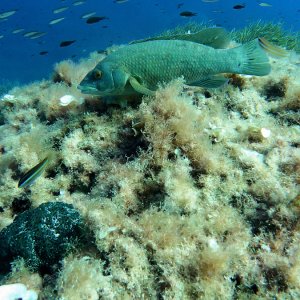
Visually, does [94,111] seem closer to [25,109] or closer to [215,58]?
[215,58]

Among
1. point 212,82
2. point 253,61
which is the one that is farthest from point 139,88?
point 253,61

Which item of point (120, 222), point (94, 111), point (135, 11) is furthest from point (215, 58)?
point (135, 11)

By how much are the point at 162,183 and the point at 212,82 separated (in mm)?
1644

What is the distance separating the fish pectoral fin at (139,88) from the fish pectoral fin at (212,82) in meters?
0.74

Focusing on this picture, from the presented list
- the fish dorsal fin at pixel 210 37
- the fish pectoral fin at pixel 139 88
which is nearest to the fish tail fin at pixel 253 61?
the fish dorsal fin at pixel 210 37

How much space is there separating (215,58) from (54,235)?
2764 millimetres

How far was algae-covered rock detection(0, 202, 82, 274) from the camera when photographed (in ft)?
8.75

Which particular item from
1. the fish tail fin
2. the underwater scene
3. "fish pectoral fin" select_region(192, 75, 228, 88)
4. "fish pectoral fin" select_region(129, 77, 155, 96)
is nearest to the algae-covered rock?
the underwater scene

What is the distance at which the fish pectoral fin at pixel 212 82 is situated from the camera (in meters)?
3.73

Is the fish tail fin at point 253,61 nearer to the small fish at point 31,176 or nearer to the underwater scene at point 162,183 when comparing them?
the underwater scene at point 162,183

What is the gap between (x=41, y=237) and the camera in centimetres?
270

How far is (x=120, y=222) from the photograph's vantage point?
2.62 m

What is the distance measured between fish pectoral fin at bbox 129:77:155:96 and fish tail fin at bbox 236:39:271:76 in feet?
4.11

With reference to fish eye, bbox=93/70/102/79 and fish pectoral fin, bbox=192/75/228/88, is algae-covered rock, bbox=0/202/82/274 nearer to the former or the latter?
fish eye, bbox=93/70/102/79
